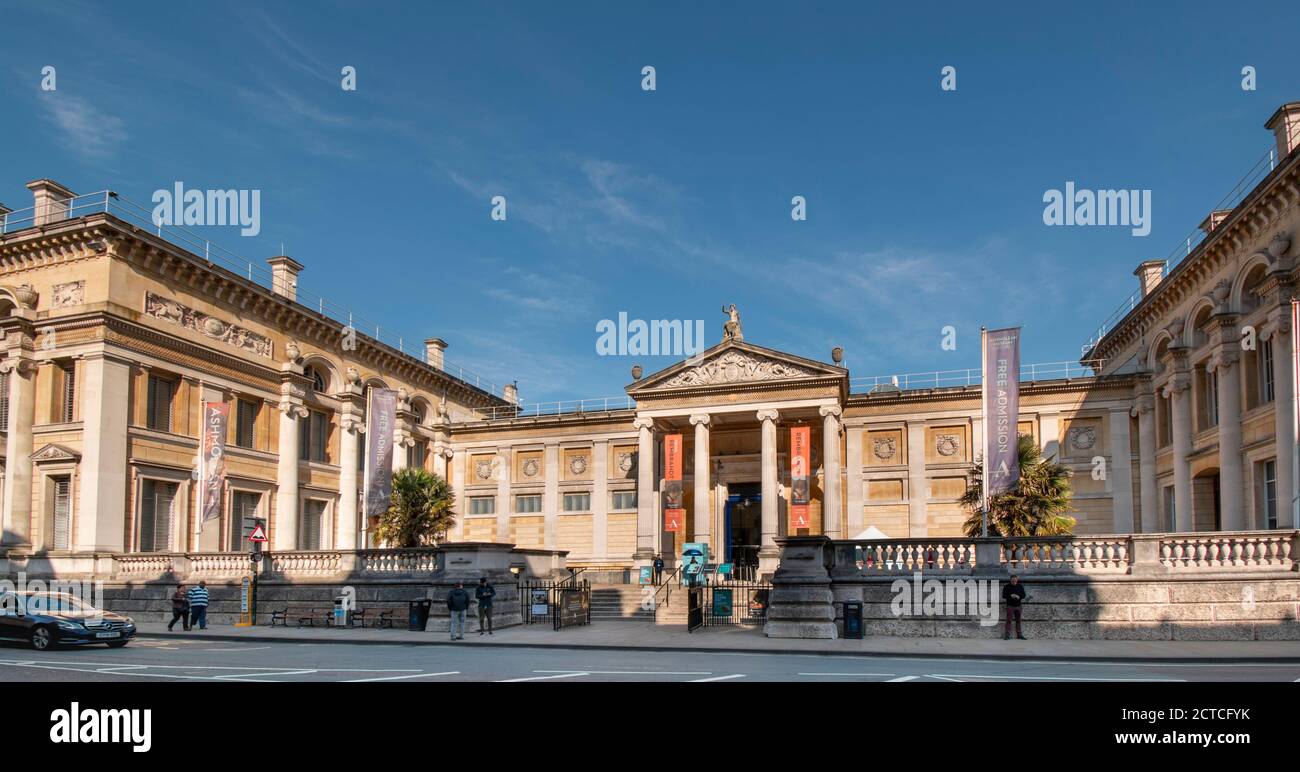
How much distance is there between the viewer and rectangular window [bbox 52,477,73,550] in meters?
34.5

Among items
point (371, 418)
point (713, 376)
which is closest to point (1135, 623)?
point (713, 376)

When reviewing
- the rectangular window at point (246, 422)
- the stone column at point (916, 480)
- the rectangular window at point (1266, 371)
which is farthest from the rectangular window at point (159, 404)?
the rectangular window at point (1266, 371)

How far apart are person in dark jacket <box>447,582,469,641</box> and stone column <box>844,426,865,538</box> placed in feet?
77.9

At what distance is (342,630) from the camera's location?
92.8 ft

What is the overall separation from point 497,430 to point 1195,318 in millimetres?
31860

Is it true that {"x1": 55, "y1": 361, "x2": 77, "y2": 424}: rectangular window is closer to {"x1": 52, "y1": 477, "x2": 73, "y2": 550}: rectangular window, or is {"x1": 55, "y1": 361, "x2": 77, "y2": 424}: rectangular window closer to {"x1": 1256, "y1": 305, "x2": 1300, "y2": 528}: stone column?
{"x1": 52, "y1": 477, "x2": 73, "y2": 550}: rectangular window

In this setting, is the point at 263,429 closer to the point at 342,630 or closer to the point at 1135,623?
the point at 342,630

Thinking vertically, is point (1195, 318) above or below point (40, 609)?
above

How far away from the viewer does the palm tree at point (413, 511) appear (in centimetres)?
3912

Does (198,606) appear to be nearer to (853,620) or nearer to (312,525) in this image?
(312,525)

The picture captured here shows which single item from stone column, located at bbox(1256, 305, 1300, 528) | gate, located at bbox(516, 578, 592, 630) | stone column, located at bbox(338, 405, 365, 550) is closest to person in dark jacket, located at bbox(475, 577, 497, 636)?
gate, located at bbox(516, 578, 592, 630)

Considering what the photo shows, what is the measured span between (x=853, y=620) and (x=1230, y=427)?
16.4 m

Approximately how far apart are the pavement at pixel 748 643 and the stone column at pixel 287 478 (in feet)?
37.4
